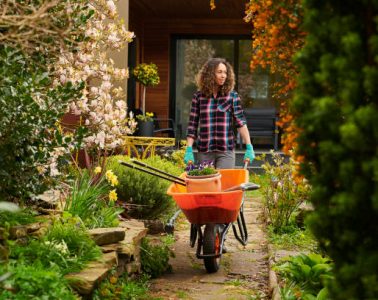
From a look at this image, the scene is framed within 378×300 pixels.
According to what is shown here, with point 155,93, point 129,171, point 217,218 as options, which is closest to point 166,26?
point 155,93

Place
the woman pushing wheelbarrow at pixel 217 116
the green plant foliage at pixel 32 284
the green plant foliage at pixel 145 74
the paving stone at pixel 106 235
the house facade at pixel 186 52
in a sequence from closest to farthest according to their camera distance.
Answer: the green plant foliage at pixel 32 284 < the paving stone at pixel 106 235 < the woman pushing wheelbarrow at pixel 217 116 < the green plant foliage at pixel 145 74 < the house facade at pixel 186 52

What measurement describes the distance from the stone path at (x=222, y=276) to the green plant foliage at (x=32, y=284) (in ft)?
4.77

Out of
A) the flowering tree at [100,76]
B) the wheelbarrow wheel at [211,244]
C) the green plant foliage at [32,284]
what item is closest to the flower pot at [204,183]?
the wheelbarrow wheel at [211,244]

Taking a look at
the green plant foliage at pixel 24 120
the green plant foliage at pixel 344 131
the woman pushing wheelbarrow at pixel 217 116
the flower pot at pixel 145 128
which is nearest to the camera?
the green plant foliage at pixel 344 131

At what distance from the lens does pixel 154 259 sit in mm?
5949

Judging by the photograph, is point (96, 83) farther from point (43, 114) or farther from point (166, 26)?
point (166, 26)

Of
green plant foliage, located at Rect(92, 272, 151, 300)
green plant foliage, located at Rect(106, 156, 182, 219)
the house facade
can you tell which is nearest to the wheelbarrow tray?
green plant foliage, located at Rect(92, 272, 151, 300)

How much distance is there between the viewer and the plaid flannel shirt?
6879mm

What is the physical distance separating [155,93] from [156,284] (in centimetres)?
1285

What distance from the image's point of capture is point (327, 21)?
270 cm

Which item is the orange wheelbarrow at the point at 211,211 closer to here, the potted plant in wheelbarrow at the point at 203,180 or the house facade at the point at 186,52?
the potted plant in wheelbarrow at the point at 203,180

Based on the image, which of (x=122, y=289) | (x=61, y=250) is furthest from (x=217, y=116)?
(x=61, y=250)

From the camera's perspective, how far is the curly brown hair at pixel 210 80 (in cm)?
675

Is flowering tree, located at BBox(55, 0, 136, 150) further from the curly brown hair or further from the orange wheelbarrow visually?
the orange wheelbarrow
